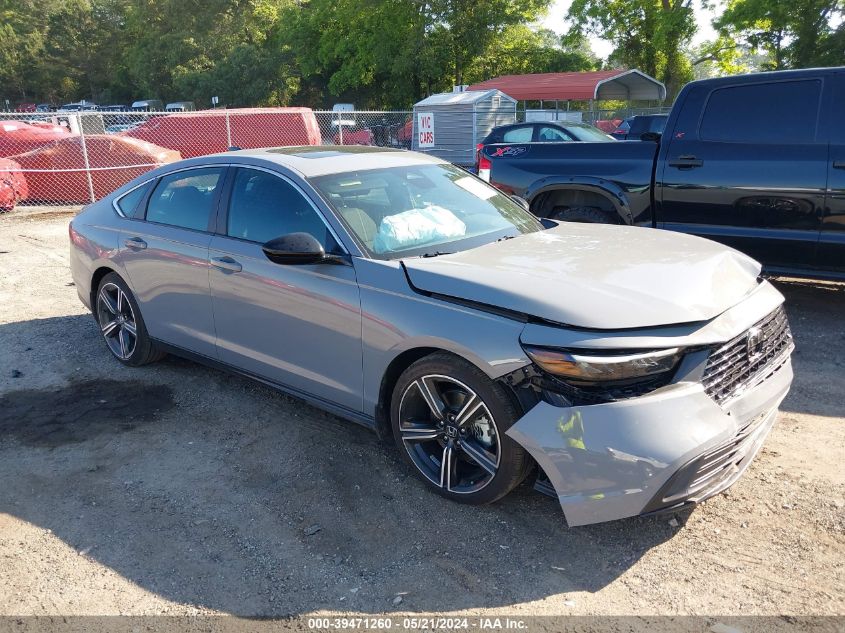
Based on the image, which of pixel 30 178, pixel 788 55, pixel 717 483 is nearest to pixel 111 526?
pixel 717 483

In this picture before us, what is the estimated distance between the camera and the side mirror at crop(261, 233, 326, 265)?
3.69 meters

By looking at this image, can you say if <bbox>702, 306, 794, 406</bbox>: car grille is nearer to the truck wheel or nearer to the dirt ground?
the dirt ground

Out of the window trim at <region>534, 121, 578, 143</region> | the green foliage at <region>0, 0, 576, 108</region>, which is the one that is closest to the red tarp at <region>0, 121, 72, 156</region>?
the window trim at <region>534, 121, 578, 143</region>

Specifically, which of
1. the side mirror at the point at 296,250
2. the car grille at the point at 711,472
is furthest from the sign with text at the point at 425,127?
the car grille at the point at 711,472

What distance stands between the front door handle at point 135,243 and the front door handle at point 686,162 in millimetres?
4410

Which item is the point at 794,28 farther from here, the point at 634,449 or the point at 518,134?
the point at 634,449

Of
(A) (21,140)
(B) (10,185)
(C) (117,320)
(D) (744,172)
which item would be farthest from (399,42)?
(C) (117,320)

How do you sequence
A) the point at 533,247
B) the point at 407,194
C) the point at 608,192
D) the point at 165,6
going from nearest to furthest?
the point at 533,247 < the point at 407,194 < the point at 608,192 < the point at 165,6

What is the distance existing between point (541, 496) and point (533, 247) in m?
1.32

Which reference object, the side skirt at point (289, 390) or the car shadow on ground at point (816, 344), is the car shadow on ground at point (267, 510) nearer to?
the car shadow on ground at point (816, 344)

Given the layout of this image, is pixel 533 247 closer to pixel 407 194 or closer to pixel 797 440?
pixel 407 194

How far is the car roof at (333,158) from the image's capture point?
4.27 meters

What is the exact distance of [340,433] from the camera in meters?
4.34

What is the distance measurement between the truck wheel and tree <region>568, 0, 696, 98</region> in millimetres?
34293
